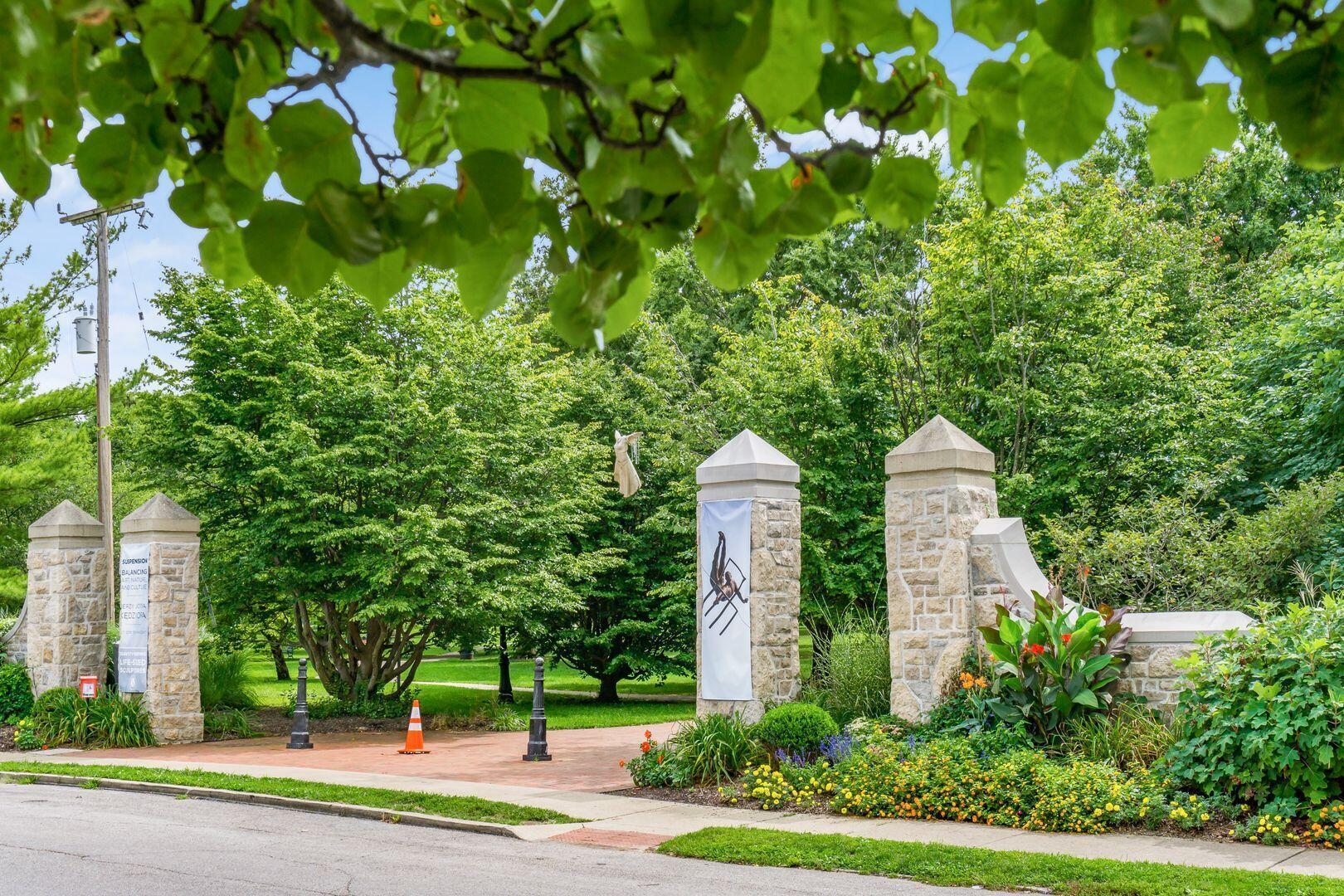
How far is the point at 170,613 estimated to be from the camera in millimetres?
16766

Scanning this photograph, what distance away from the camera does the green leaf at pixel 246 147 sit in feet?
5.90

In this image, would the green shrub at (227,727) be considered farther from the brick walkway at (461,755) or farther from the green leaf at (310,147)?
the green leaf at (310,147)

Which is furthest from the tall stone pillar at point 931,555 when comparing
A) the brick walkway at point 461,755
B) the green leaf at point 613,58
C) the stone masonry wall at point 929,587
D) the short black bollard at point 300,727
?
the green leaf at point 613,58

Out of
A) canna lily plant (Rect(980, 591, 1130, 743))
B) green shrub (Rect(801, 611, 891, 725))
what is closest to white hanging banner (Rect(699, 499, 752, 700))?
green shrub (Rect(801, 611, 891, 725))

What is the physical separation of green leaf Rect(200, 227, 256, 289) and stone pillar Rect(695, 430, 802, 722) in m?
9.89

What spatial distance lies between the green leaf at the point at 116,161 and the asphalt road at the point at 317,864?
6.33m

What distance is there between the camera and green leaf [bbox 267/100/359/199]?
70.1 inches

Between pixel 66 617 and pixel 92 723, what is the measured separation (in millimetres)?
2000

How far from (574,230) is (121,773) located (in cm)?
1358

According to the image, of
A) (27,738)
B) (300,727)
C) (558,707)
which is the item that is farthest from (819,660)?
(27,738)

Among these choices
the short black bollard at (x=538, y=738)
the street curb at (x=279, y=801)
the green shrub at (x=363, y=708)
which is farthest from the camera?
the green shrub at (x=363, y=708)

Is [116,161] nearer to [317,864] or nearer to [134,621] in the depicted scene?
[317,864]

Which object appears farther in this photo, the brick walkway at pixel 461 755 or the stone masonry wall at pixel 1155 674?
the brick walkway at pixel 461 755

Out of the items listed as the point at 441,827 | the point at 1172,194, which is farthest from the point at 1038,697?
the point at 1172,194
